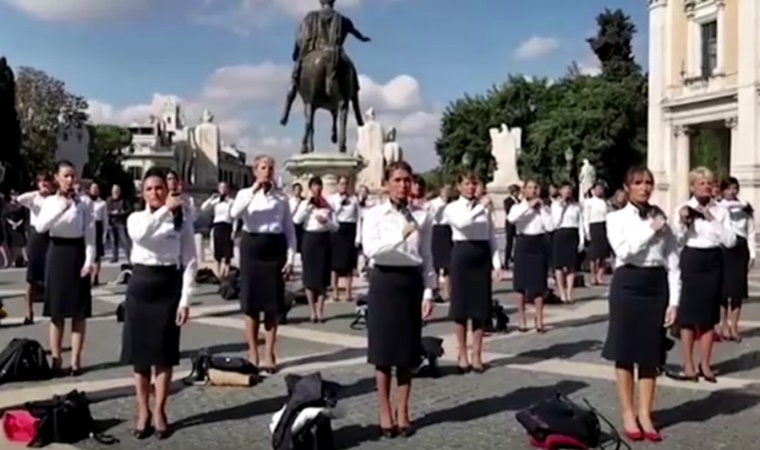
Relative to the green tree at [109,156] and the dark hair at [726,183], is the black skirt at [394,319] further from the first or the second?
the green tree at [109,156]

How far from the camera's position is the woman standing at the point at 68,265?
32.3 ft

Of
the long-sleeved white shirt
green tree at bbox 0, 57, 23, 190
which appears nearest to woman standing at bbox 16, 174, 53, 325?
the long-sleeved white shirt

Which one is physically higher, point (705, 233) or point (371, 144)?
point (371, 144)

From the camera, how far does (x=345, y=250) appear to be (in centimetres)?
1683

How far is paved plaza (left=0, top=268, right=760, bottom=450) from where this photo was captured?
24.6 ft

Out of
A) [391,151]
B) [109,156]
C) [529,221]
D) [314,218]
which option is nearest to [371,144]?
[391,151]

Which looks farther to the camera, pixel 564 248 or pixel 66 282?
pixel 564 248

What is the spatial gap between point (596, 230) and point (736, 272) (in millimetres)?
7856

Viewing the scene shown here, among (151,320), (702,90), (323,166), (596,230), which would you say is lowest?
(151,320)

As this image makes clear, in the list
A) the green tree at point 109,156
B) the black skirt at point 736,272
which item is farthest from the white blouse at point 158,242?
the green tree at point 109,156

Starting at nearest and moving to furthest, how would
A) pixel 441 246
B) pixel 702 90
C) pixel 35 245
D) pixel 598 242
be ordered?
pixel 35 245 → pixel 441 246 → pixel 598 242 → pixel 702 90

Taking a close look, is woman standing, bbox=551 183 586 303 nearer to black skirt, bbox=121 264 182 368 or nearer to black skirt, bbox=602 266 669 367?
black skirt, bbox=602 266 669 367

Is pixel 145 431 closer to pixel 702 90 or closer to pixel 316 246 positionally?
pixel 316 246

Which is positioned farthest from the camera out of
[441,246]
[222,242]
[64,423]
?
[222,242]
